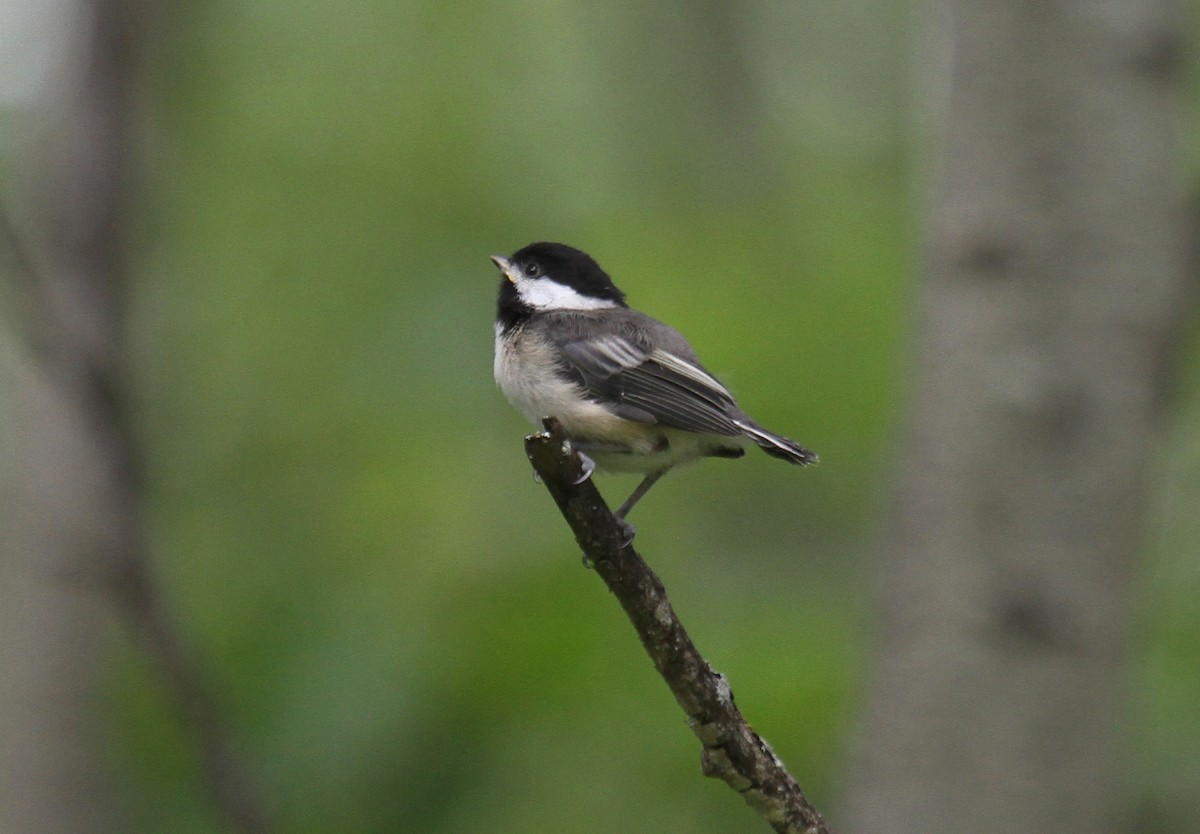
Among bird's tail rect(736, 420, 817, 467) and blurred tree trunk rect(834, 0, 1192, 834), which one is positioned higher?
blurred tree trunk rect(834, 0, 1192, 834)

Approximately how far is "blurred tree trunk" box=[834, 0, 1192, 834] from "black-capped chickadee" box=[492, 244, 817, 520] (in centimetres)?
67

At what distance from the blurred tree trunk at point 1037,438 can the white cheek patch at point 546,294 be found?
1.25 meters

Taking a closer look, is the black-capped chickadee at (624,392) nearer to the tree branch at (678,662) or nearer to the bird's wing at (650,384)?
the bird's wing at (650,384)

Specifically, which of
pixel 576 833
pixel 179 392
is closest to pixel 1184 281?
pixel 576 833

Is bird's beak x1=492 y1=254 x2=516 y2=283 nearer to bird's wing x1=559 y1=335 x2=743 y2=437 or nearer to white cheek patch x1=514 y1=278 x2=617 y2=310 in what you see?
white cheek patch x1=514 y1=278 x2=617 y2=310

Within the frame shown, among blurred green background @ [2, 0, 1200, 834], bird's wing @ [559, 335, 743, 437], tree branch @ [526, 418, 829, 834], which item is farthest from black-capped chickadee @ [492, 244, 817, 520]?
tree branch @ [526, 418, 829, 834]

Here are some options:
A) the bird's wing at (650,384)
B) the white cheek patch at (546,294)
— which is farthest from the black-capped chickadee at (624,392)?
the white cheek patch at (546,294)

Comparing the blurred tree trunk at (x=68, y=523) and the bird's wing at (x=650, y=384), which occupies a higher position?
the bird's wing at (x=650, y=384)

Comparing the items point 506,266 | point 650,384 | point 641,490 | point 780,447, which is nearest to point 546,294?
point 506,266

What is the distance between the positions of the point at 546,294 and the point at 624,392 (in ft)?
2.74

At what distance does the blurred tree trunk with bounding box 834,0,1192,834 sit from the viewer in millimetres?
3375

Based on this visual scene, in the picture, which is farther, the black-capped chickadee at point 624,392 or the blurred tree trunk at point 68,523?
the blurred tree trunk at point 68,523

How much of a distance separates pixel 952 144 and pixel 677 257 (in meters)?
1.74

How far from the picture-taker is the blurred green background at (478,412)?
405cm
